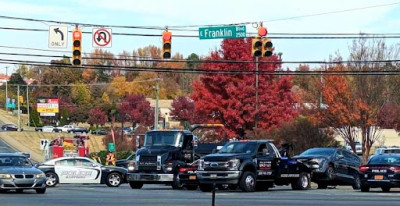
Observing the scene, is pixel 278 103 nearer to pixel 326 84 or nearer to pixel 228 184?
pixel 326 84

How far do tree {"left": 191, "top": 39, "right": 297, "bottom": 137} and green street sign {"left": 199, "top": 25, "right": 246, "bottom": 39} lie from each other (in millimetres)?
21131

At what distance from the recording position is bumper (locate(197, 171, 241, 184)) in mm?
29094

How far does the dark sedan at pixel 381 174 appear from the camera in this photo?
30.5 meters

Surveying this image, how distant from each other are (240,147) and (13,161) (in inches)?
330

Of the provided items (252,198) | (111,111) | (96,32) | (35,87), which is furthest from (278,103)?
(35,87)

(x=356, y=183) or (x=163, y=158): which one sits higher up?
(x=163, y=158)

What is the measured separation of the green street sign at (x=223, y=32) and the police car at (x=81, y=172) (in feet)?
24.5

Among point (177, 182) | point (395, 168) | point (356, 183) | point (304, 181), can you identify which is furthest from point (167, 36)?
point (395, 168)

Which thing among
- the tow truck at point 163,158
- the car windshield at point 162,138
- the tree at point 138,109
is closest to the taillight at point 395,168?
the tow truck at point 163,158

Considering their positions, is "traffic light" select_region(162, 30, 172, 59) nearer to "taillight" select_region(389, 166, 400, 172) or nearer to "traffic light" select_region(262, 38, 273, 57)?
"traffic light" select_region(262, 38, 273, 57)

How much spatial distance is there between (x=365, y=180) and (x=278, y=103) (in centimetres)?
2611

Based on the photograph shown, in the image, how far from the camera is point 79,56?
33156mm

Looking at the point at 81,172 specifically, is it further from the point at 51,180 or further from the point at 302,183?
the point at 302,183

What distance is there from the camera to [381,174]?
30.8 m
